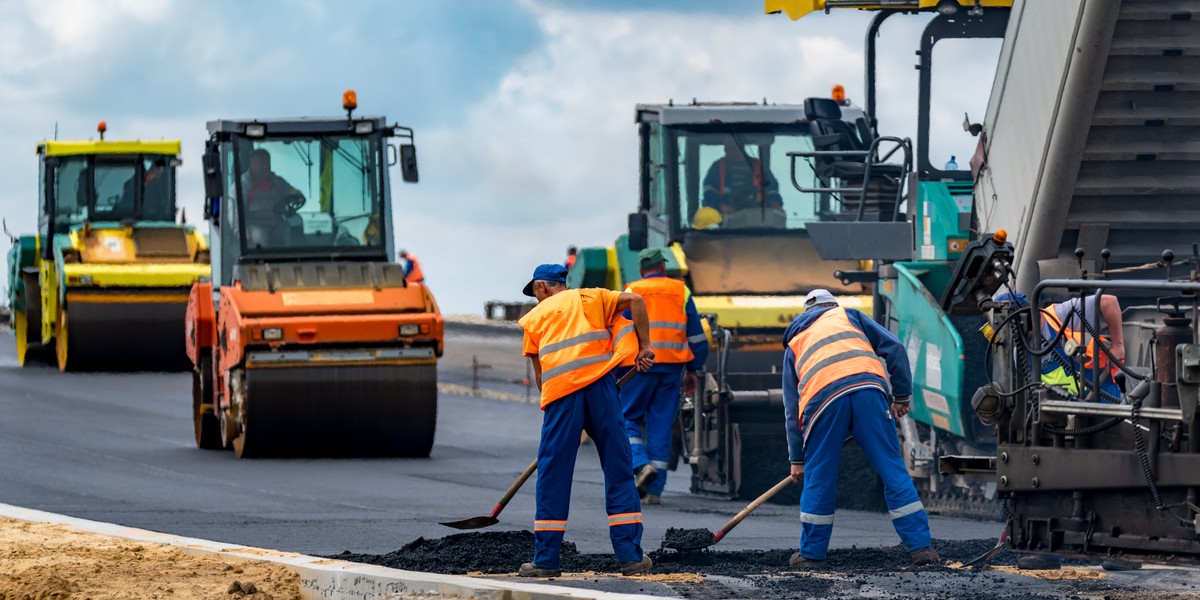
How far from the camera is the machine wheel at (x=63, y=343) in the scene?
22641 mm

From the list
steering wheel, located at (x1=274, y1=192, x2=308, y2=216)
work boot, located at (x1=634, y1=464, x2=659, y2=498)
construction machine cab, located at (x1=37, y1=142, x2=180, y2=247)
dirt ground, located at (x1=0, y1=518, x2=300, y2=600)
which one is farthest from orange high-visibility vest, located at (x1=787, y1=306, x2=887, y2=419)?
construction machine cab, located at (x1=37, y1=142, x2=180, y2=247)

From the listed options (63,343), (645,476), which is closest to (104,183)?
(63,343)

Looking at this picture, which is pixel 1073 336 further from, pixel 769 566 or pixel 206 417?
pixel 206 417

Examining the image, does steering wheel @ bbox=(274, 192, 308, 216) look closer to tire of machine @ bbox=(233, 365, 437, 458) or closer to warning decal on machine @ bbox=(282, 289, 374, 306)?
warning decal on machine @ bbox=(282, 289, 374, 306)

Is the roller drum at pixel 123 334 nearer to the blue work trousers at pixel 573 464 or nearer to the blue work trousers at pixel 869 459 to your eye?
the blue work trousers at pixel 573 464

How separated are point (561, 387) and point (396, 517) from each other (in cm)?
298

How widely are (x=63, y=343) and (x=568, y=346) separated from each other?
15.4 metres

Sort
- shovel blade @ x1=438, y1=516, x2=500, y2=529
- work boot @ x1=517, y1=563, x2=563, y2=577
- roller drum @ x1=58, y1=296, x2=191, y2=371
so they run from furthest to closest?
roller drum @ x1=58, y1=296, x2=191, y2=371 < shovel blade @ x1=438, y1=516, x2=500, y2=529 < work boot @ x1=517, y1=563, x2=563, y2=577

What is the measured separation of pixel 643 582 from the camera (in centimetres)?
853

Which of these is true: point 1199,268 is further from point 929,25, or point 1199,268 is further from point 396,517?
point 396,517

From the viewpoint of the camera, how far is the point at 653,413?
13.3 meters

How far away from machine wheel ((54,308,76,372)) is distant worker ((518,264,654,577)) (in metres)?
14.6

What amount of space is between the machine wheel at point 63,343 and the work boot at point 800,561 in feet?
49.0

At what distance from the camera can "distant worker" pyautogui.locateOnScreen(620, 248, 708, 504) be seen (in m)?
13.2
